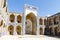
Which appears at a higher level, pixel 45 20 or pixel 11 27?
pixel 45 20

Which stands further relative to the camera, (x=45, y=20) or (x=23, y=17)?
(x=45, y=20)

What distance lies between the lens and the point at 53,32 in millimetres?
28297

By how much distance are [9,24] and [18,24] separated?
7.04 ft

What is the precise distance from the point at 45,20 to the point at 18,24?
8598 mm

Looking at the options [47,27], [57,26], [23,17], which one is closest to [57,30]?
[57,26]

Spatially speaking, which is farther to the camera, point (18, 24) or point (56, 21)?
point (56, 21)

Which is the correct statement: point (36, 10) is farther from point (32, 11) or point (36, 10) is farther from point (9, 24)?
point (9, 24)

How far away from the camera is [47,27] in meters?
30.2

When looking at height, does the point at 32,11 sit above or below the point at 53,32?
above

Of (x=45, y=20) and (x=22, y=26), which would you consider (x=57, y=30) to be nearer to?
(x=45, y=20)

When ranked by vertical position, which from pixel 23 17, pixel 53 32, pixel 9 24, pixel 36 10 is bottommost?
pixel 53 32

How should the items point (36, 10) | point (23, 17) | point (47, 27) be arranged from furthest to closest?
point (47, 27) → point (36, 10) → point (23, 17)

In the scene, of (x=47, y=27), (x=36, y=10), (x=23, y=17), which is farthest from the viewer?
(x=47, y=27)

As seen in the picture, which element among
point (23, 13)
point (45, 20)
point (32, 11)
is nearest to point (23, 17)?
point (23, 13)
